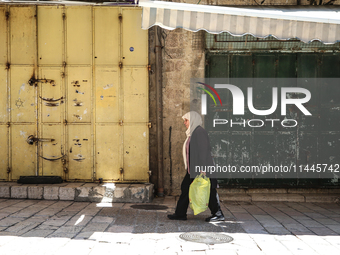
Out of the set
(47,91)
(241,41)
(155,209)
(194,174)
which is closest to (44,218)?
(155,209)

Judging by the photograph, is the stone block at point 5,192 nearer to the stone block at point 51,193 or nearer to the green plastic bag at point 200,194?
the stone block at point 51,193

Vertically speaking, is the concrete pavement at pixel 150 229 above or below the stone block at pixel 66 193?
below

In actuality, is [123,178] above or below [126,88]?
below

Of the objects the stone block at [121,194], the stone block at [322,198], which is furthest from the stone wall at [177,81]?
the stone block at [322,198]

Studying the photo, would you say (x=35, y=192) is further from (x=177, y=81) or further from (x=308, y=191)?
(x=308, y=191)

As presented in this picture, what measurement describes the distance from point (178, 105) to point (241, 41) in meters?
1.87

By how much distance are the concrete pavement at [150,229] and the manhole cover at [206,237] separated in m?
0.12

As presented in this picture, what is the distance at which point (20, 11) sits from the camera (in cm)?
714

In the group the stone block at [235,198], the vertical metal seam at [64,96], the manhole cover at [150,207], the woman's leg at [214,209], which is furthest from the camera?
the stone block at [235,198]

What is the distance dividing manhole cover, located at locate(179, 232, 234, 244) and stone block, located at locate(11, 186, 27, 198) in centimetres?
352

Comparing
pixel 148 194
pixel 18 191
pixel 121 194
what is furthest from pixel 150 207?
pixel 18 191

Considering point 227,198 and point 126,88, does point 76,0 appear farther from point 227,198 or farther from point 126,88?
point 227,198

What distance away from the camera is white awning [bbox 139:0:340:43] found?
5.26m

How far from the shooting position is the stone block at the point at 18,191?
21.8 feet
